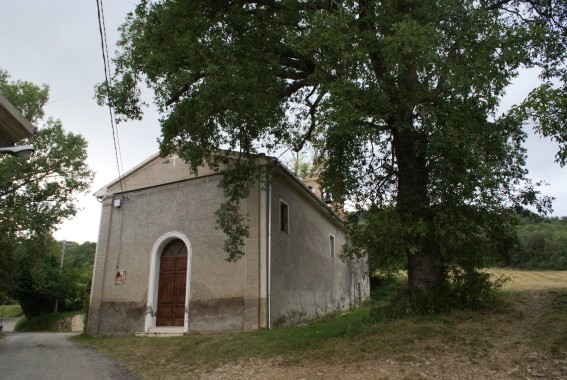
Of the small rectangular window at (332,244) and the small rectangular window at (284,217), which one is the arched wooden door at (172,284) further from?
the small rectangular window at (332,244)

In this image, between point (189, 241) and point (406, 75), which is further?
point (189, 241)

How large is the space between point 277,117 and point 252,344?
5743 mm

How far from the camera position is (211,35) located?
9453mm

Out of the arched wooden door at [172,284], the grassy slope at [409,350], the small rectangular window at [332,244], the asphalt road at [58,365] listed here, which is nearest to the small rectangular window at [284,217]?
the arched wooden door at [172,284]

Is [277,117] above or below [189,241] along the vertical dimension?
above

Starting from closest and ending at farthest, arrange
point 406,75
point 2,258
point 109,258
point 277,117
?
point 406,75
point 277,117
point 109,258
point 2,258

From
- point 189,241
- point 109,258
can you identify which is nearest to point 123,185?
point 109,258

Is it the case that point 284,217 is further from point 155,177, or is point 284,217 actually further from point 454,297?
point 454,297

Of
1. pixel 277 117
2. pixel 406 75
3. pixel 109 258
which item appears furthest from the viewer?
pixel 109 258

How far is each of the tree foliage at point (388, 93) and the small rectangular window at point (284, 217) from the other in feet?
15.1

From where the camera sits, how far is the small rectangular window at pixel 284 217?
1566 centimetres

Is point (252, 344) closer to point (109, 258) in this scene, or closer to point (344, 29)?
point (344, 29)

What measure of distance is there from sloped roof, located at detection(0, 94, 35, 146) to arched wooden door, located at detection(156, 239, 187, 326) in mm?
9210

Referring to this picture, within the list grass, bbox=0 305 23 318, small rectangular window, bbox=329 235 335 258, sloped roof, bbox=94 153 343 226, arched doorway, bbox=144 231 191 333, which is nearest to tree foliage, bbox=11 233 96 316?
sloped roof, bbox=94 153 343 226
